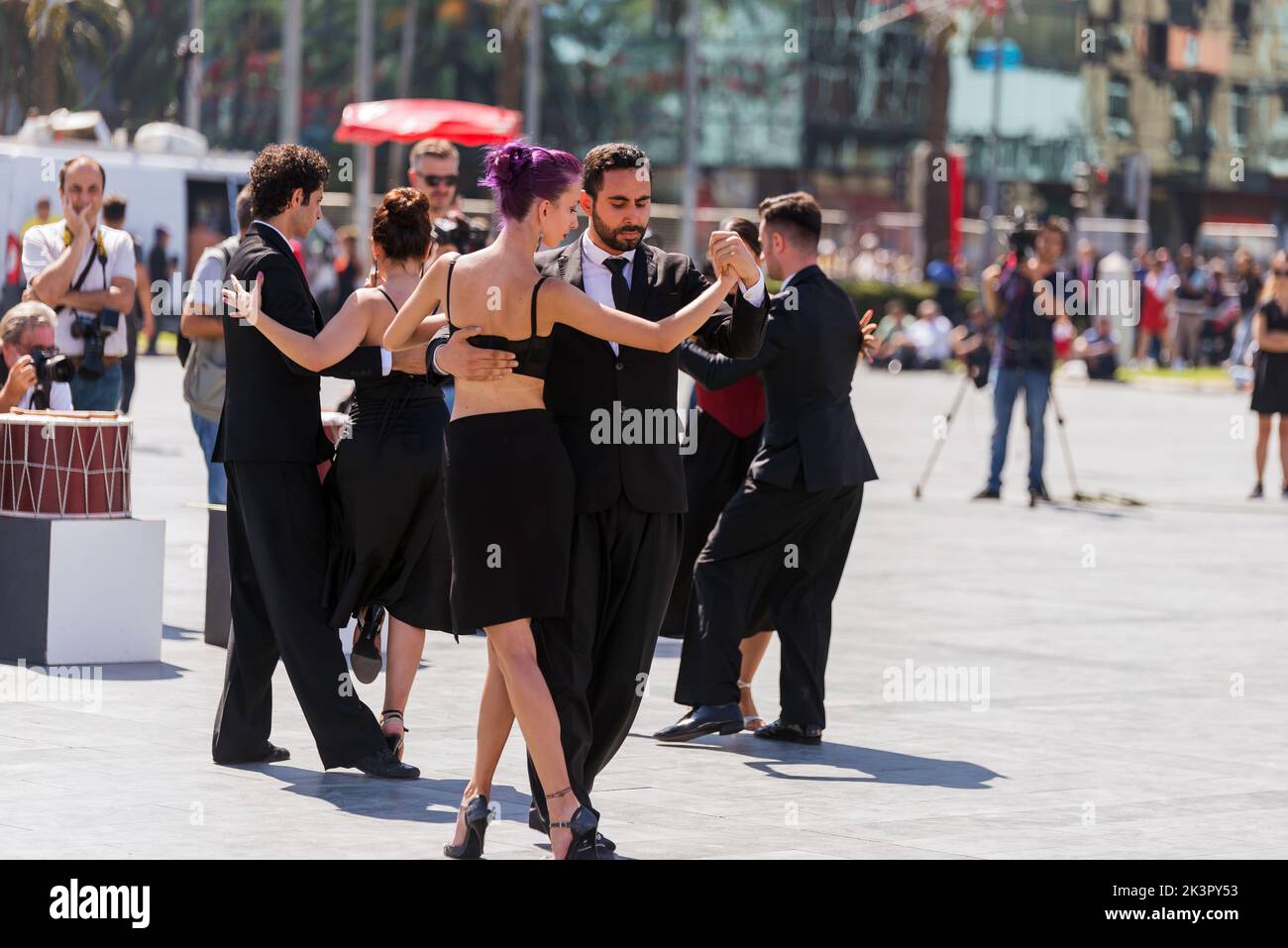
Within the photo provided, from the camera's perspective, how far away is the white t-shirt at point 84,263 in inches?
436

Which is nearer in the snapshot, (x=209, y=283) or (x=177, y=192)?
(x=209, y=283)

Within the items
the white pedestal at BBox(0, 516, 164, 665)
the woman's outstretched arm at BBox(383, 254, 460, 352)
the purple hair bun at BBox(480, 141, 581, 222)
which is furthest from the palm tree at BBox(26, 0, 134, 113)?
the purple hair bun at BBox(480, 141, 581, 222)

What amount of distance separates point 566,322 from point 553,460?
14.4 inches

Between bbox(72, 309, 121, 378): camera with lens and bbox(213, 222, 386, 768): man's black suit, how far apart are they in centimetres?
342

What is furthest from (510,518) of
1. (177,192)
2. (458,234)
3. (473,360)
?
(177,192)

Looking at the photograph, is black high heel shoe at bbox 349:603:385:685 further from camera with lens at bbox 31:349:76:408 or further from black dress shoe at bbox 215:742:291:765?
camera with lens at bbox 31:349:76:408

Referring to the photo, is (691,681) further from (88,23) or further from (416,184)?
(88,23)

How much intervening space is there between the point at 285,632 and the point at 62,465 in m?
2.09

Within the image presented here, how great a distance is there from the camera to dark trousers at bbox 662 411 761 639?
9.12 meters

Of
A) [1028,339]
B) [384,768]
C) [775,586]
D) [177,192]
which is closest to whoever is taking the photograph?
[384,768]

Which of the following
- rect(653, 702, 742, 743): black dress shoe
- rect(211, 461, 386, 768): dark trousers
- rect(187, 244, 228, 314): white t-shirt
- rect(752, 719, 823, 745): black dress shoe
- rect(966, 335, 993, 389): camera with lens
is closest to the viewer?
rect(211, 461, 386, 768): dark trousers

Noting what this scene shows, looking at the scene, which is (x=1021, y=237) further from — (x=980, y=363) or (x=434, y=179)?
(x=434, y=179)

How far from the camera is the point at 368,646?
25.6ft
